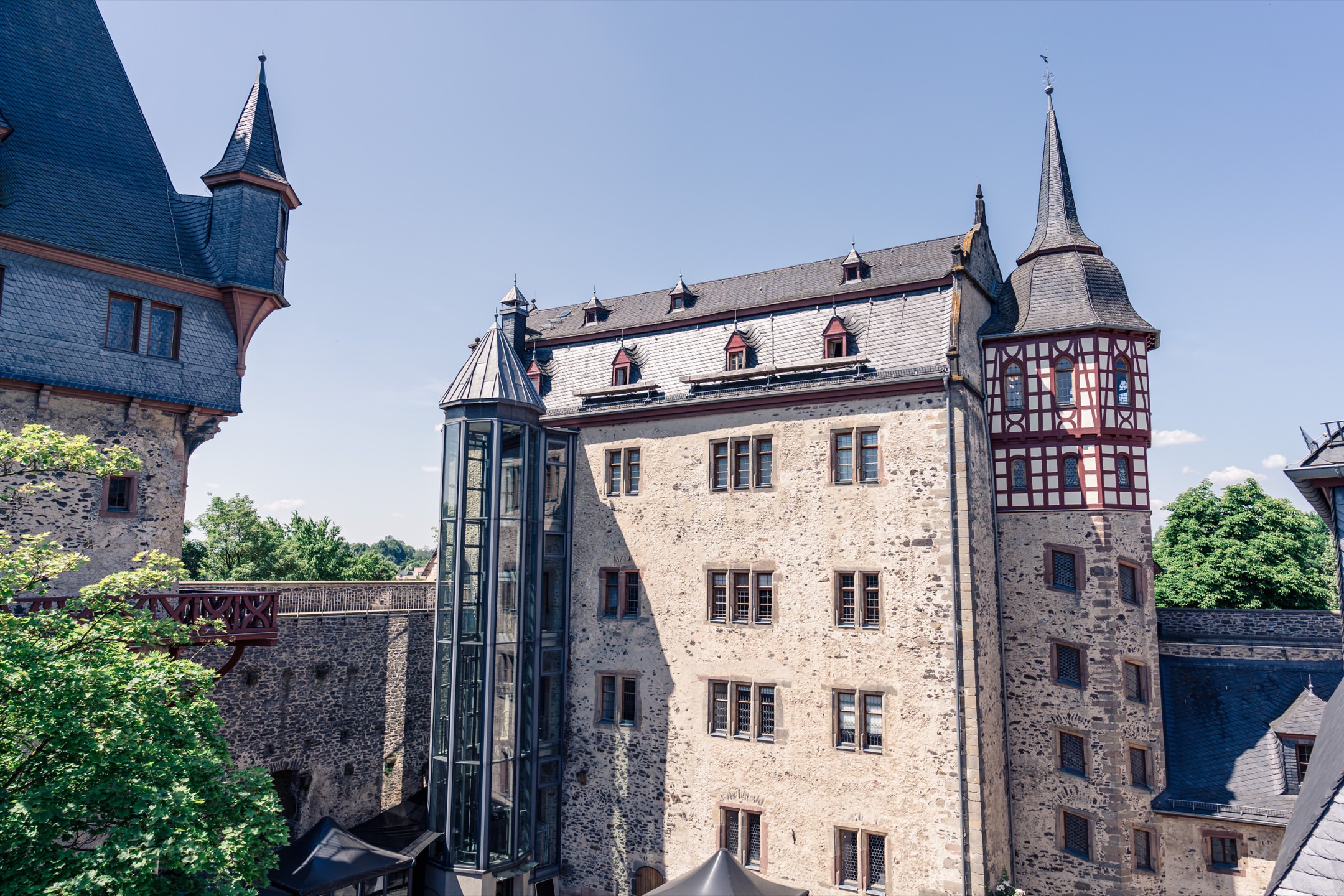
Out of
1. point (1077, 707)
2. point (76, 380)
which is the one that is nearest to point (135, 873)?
point (76, 380)

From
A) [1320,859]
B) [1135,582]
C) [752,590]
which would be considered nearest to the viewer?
[1320,859]

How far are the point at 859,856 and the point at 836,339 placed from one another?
1164 centimetres

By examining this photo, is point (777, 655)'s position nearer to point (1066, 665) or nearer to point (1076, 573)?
point (1066, 665)

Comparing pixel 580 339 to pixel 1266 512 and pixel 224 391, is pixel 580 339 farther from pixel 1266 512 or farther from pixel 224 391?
pixel 1266 512

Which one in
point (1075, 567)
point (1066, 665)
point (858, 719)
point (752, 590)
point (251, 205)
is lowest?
point (858, 719)

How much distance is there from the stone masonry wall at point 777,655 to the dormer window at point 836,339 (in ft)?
4.91

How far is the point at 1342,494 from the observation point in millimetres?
10016

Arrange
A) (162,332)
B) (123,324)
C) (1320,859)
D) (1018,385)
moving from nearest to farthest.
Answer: (1320,859), (123,324), (162,332), (1018,385)

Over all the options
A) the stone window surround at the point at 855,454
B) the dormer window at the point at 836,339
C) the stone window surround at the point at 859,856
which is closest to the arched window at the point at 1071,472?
the stone window surround at the point at 855,454

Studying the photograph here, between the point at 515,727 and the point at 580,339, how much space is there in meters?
11.1

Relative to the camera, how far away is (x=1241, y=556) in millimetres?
30391

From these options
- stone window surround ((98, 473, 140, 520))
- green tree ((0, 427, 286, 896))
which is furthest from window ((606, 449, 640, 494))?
green tree ((0, 427, 286, 896))

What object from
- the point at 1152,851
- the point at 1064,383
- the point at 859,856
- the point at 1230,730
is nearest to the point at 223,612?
the point at 859,856

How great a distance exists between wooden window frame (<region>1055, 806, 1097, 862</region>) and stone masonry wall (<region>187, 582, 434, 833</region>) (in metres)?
16.7
